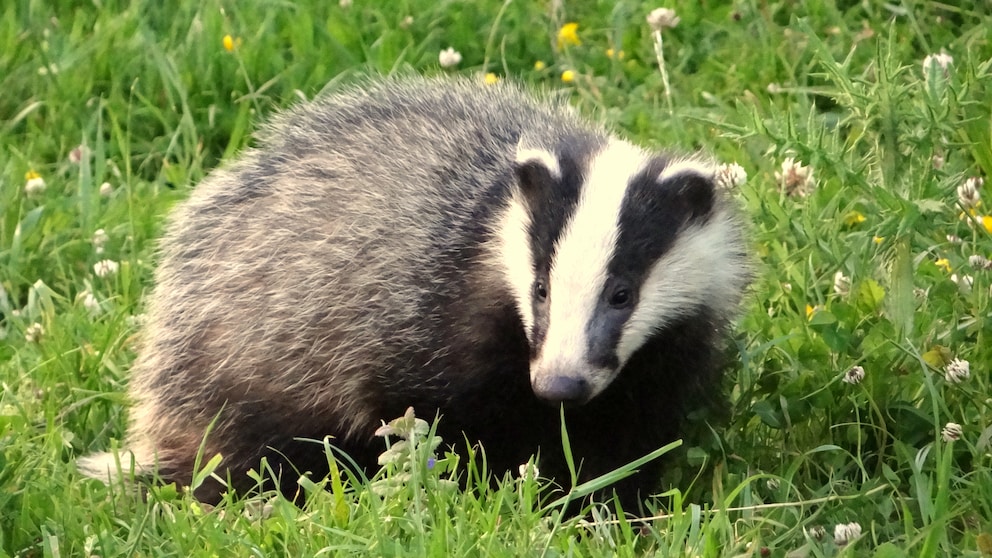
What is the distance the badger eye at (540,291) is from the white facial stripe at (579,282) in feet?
0.16

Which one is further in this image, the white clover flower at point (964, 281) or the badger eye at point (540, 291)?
the white clover flower at point (964, 281)

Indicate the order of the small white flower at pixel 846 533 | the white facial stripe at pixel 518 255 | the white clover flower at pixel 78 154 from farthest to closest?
the white clover flower at pixel 78 154
the white facial stripe at pixel 518 255
the small white flower at pixel 846 533

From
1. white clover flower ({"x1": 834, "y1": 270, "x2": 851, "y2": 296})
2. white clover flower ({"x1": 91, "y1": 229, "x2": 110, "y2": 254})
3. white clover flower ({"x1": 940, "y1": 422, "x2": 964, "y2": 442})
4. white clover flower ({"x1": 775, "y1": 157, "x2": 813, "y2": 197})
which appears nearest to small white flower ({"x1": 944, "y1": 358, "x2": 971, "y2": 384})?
white clover flower ({"x1": 940, "y1": 422, "x2": 964, "y2": 442})

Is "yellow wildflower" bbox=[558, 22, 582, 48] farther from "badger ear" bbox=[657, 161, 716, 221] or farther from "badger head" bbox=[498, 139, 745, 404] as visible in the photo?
"badger ear" bbox=[657, 161, 716, 221]

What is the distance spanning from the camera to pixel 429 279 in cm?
414

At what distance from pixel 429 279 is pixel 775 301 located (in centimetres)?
129

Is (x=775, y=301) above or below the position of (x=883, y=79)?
below

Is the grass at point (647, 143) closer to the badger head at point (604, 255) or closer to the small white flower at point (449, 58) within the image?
the small white flower at point (449, 58)

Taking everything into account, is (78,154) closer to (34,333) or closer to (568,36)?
(34,333)

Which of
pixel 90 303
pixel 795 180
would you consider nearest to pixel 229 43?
pixel 90 303

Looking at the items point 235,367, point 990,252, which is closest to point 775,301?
point 990,252

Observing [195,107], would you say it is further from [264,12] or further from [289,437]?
[289,437]

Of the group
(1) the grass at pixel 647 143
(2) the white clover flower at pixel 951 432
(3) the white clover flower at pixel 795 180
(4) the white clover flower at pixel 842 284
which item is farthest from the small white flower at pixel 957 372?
(3) the white clover flower at pixel 795 180

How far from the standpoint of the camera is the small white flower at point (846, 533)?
11.7 ft
